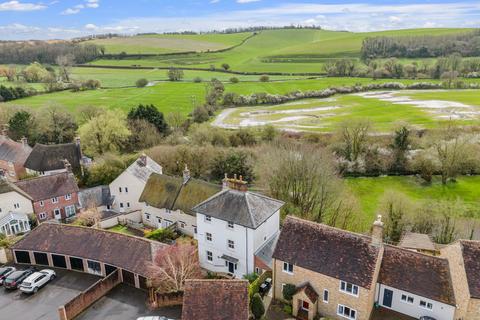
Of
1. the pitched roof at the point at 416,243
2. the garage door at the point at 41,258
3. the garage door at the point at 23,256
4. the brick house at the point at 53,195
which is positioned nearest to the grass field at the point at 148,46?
the brick house at the point at 53,195

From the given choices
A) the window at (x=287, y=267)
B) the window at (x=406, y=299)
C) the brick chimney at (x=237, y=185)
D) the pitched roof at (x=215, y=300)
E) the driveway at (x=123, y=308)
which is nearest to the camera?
the pitched roof at (x=215, y=300)

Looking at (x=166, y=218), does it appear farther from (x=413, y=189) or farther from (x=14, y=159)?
(x=413, y=189)

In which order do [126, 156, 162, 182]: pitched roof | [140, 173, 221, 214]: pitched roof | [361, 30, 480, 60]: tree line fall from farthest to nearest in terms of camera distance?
[361, 30, 480, 60]: tree line, [126, 156, 162, 182]: pitched roof, [140, 173, 221, 214]: pitched roof

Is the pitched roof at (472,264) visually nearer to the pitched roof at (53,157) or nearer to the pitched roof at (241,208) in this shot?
the pitched roof at (241,208)

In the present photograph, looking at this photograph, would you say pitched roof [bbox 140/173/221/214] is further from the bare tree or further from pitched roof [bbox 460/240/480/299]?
pitched roof [bbox 460/240/480/299]

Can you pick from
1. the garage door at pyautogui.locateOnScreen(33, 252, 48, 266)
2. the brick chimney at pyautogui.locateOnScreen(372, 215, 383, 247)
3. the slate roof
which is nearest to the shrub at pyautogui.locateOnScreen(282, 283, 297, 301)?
the brick chimney at pyautogui.locateOnScreen(372, 215, 383, 247)
